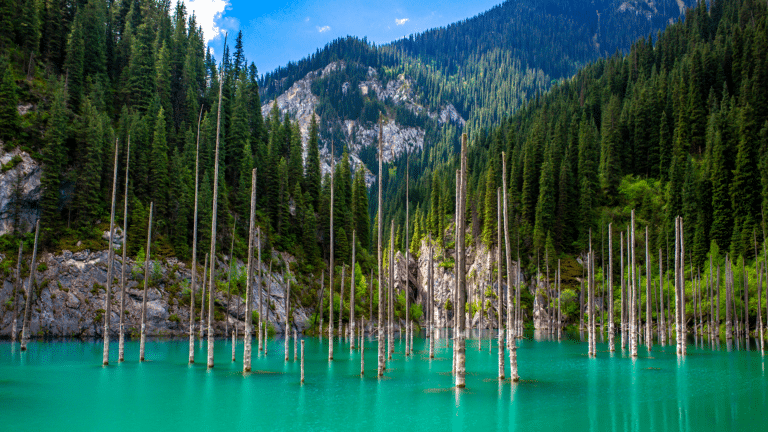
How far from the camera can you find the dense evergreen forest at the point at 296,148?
229ft

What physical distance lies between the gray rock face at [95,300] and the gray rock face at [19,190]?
5.53m

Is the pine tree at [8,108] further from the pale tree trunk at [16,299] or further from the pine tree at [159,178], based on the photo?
the pale tree trunk at [16,299]

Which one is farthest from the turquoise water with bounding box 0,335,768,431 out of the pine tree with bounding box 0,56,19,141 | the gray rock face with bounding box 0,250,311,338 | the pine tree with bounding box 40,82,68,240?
the pine tree with bounding box 0,56,19,141

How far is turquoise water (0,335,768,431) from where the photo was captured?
19.1 m

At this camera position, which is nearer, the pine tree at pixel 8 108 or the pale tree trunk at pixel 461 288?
the pale tree trunk at pixel 461 288

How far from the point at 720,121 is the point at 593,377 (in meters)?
90.0

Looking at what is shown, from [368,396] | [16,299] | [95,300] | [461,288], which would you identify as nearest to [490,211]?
[95,300]

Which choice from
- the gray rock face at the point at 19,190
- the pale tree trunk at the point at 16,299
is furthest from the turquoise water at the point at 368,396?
the gray rock face at the point at 19,190

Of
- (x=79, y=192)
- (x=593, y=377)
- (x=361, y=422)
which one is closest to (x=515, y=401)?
(x=361, y=422)

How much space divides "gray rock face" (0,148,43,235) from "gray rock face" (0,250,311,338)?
553cm

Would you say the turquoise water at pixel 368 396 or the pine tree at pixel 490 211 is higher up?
the pine tree at pixel 490 211

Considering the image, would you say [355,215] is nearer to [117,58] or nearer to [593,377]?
[117,58]

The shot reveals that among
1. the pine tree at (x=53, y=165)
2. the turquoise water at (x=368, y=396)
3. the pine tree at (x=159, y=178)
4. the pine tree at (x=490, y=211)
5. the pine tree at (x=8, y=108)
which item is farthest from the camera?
the pine tree at (x=490, y=211)

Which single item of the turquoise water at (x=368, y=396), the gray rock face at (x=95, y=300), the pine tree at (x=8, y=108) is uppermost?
the pine tree at (x=8, y=108)
